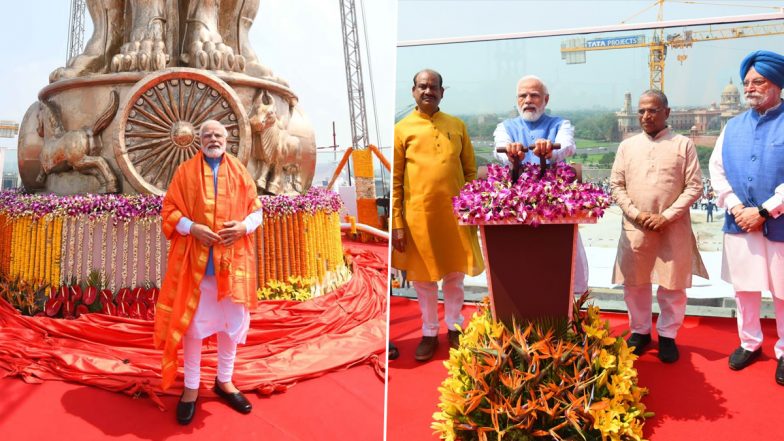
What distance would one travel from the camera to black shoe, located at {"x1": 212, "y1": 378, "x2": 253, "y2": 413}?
2578 mm

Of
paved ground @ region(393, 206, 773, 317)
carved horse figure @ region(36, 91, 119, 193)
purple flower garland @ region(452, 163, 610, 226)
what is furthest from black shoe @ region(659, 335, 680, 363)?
carved horse figure @ region(36, 91, 119, 193)

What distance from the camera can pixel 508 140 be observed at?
2889 mm

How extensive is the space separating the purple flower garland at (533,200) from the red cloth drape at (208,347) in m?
1.18

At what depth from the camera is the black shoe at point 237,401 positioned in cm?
258

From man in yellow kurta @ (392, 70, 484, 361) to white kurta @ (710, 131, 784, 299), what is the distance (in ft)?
4.14

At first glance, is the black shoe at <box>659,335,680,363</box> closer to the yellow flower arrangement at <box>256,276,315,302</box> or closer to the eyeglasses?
the eyeglasses

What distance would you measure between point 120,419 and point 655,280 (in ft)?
8.83

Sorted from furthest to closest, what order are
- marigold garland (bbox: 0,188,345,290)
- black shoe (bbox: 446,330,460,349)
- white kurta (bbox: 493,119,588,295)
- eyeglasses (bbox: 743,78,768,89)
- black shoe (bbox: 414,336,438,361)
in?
marigold garland (bbox: 0,188,345,290) < black shoe (bbox: 446,330,460,349) < black shoe (bbox: 414,336,438,361) < eyeglasses (bbox: 743,78,768,89) < white kurta (bbox: 493,119,588,295)

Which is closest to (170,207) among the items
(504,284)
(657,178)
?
(504,284)

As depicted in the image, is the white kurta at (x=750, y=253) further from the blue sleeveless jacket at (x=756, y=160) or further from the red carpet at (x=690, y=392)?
the red carpet at (x=690, y=392)

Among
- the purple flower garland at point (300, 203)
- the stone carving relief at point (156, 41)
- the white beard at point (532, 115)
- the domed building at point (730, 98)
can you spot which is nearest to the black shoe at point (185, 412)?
the purple flower garland at point (300, 203)

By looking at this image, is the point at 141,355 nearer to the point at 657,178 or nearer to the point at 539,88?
the point at 539,88

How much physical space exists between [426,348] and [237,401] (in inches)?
42.4

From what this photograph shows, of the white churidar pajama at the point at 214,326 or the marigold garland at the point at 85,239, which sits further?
the marigold garland at the point at 85,239
